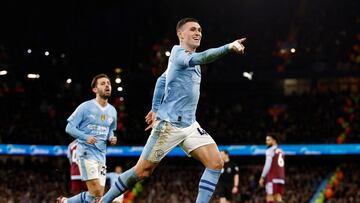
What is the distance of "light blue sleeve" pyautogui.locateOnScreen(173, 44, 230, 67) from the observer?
20.3 feet

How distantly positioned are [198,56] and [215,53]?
0.29m

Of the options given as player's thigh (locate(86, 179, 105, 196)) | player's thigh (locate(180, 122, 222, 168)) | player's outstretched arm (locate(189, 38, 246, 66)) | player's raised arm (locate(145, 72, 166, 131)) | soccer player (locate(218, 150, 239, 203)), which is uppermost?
player's outstretched arm (locate(189, 38, 246, 66))

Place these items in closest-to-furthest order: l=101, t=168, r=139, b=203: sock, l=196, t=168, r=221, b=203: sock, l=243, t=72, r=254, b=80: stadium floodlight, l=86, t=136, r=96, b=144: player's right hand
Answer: l=196, t=168, r=221, b=203: sock
l=101, t=168, r=139, b=203: sock
l=86, t=136, r=96, b=144: player's right hand
l=243, t=72, r=254, b=80: stadium floodlight

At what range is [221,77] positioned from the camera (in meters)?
34.4

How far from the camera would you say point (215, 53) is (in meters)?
6.22

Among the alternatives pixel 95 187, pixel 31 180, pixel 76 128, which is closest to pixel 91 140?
pixel 76 128

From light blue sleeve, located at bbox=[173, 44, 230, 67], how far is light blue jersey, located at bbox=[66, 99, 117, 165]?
274 centimetres

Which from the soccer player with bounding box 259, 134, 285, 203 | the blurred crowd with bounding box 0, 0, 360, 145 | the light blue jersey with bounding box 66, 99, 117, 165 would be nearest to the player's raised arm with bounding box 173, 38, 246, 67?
the light blue jersey with bounding box 66, 99, 117, 165

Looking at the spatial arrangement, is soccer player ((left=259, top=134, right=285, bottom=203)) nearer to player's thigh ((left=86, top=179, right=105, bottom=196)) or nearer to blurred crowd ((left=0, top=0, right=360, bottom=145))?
player's thigh ((left=86, top=179, right=105, bottom=196))

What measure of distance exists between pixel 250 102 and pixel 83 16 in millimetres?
10253

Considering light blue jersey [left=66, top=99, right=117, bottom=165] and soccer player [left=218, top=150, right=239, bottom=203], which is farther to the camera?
soccer player [left=218, top=150, right=239, bottom=203]

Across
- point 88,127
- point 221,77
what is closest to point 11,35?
point 221,77

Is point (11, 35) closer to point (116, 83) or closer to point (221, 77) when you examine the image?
point (116, 83)

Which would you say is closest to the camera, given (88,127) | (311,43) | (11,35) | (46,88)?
(88,127)
